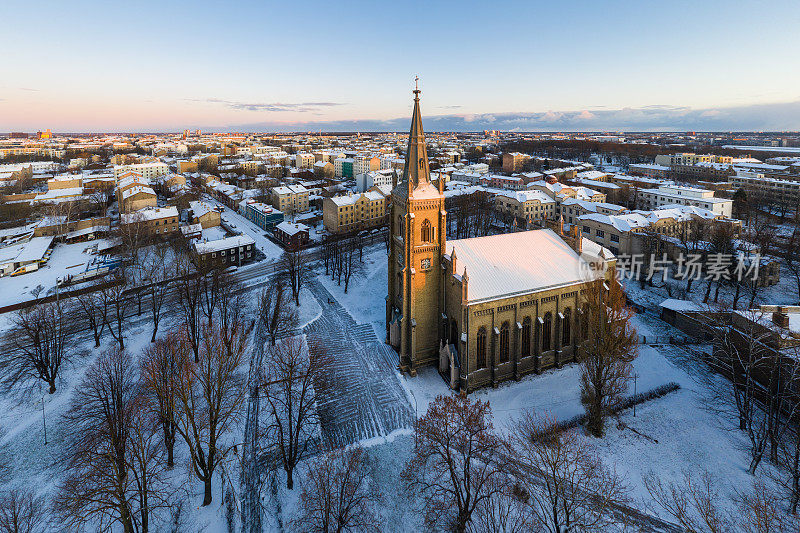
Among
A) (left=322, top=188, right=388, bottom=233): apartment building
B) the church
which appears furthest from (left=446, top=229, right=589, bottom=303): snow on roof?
(left=322, top=188, right=388, bottom=233): apartment building

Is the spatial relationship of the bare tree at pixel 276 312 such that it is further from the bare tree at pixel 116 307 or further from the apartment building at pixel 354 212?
the apartment building at pixel 354 212

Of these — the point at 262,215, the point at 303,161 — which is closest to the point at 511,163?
the point at 303,161

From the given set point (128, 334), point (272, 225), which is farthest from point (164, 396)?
point (272, 225)

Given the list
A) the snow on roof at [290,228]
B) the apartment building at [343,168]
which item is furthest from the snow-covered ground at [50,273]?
the apartment building at [343,168]

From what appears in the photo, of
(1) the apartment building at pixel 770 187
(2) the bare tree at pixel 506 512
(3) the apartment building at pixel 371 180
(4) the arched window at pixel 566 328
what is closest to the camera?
(2) the bare tree at pixel 506 512

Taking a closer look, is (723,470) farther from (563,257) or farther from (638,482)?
(563,257)

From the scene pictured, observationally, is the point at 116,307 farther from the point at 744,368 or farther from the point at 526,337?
the point at 744,368
